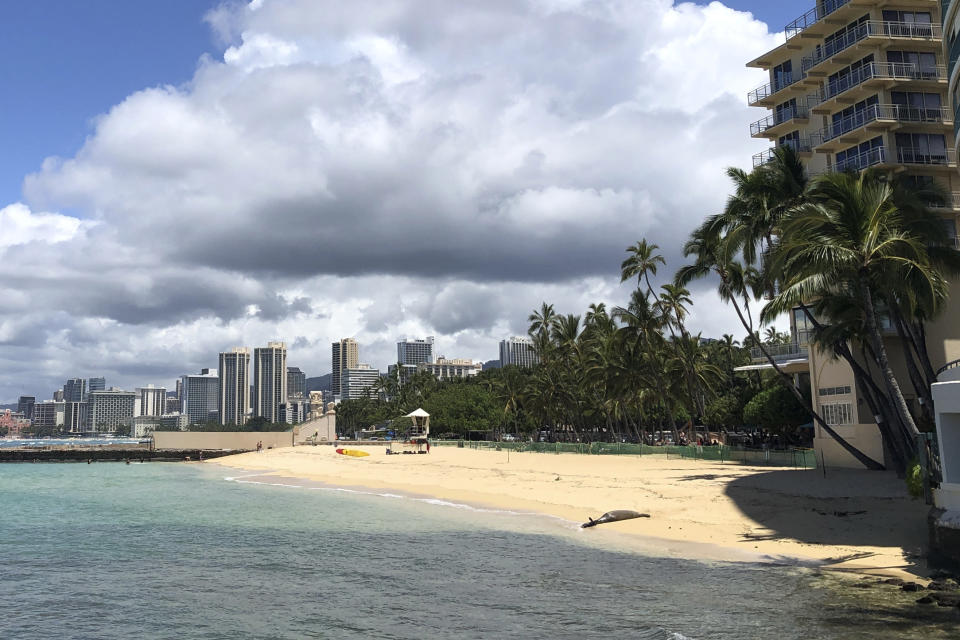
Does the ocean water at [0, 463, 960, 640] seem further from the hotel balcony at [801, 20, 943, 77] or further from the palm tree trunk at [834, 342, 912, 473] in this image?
the hotel balcony at [801, 20, 943, 77]

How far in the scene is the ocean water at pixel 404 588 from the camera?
14445 mm

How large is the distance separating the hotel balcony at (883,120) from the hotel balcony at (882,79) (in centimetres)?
139

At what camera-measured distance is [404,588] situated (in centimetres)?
1822

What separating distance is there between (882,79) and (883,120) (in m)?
2.73

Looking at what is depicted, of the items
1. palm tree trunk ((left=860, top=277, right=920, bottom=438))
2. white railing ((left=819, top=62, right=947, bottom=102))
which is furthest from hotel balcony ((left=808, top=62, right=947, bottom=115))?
palm tree trunk ((left=860, top=277, right=920, bottom=438))

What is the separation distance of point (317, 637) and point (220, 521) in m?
20.5

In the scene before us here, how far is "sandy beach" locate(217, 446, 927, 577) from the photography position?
20281 mm

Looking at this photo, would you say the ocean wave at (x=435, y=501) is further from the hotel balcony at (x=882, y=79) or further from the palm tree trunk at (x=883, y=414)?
the hotel balcony at (x=882, y=79)

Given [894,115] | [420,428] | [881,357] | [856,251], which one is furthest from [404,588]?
[420,428]

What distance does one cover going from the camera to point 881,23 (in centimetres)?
4516

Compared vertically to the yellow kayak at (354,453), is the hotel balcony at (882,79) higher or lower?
higher

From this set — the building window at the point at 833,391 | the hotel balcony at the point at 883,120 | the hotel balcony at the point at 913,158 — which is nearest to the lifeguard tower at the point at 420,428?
the building window at the point at 833,391

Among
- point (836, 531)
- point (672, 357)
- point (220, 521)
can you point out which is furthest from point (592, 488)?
point (672, 357)

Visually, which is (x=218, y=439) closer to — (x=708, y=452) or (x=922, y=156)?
(x=708, y=452)
